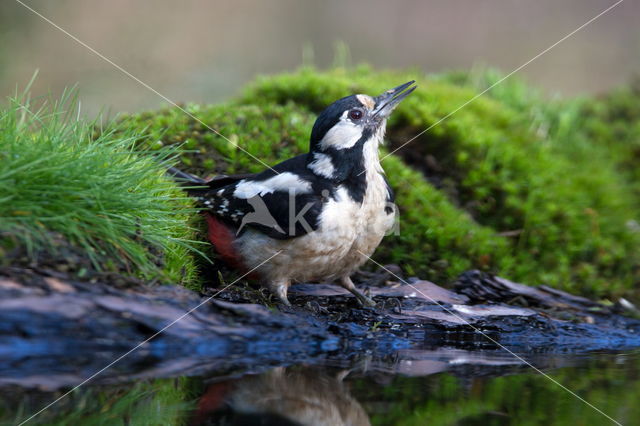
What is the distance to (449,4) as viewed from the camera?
13.0 metres

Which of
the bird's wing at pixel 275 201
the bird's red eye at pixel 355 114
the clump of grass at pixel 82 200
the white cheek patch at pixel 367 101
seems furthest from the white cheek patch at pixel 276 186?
the white cheek patch at pixel 367 101

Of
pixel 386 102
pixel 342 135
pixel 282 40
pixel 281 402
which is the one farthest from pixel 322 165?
pixel 282 40

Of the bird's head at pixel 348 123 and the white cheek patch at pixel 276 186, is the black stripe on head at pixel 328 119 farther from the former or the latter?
the white cheek patch at pixel 276 186

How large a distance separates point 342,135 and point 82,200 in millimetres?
1750

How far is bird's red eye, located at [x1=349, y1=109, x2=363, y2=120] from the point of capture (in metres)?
4.45

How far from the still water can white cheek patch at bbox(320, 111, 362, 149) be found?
64.3 inches

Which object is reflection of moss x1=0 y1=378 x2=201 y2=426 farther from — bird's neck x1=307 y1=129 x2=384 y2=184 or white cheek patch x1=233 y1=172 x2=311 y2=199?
bird's neck x1=307 y1=129 x2=384 y2=184

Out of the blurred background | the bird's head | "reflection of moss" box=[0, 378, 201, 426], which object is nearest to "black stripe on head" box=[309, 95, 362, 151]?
the bird's head

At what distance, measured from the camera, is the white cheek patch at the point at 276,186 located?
13.8 feet

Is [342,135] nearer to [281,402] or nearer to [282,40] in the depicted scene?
[281,402]

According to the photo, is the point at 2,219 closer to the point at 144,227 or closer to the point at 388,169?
the point at 144,227

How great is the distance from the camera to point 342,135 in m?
4.43

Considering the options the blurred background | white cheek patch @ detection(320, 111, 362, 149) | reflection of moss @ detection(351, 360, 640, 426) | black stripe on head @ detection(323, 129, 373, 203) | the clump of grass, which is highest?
the blurred background

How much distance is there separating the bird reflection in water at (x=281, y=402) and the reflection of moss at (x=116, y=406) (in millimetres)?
84
